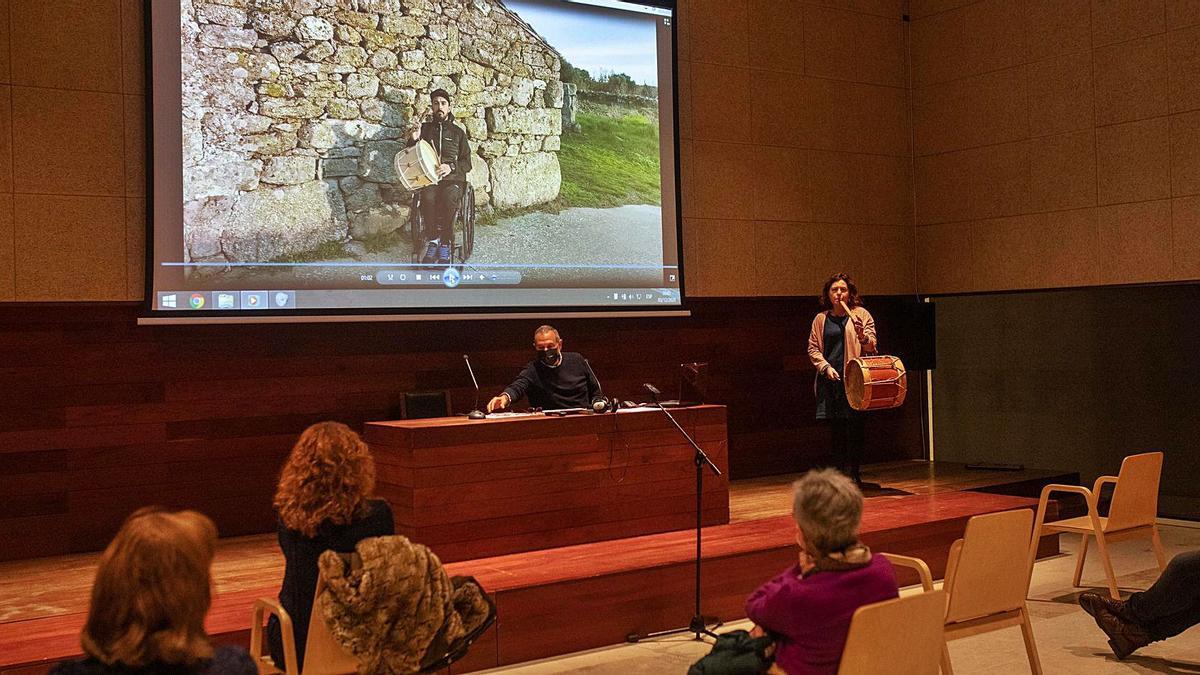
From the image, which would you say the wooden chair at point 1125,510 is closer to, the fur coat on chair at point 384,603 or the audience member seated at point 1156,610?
the audience member seated at point 1156,610

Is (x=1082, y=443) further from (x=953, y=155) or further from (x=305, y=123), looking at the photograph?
(x=305, y=123)

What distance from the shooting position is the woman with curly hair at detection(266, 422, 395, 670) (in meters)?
3.20

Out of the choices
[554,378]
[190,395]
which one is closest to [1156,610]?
[554,378]

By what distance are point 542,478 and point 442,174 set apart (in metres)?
2.29

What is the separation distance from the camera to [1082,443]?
840cm

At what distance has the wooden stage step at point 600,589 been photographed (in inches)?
168

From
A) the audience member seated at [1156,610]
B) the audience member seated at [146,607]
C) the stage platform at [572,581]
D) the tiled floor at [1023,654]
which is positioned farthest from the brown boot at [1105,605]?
the audience member seated at [146,607]

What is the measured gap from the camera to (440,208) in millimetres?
6871

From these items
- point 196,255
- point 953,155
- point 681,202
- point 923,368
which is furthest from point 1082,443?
point 196,255

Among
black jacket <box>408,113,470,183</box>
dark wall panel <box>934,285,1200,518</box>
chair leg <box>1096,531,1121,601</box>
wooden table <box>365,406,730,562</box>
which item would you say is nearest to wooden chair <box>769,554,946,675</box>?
chair leg <box>1096,531,1121,601</box>

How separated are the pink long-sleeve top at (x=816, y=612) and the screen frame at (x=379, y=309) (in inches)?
168

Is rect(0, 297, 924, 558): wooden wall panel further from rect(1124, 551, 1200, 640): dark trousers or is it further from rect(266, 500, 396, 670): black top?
rect(1124, 551, 1200, 640): dark trousers

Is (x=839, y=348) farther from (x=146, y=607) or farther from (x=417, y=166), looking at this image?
(x=146, y=607)

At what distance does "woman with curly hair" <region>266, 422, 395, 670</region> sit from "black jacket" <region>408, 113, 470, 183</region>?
12.7 feet
